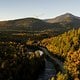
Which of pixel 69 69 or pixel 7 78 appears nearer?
pixel 7 78

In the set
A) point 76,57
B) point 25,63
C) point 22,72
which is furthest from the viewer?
point 76,57

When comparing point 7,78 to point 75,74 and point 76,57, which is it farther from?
point 76,57

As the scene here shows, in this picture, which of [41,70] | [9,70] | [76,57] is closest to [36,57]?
[41,70]

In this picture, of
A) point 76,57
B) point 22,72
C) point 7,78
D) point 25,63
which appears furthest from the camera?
point 76,57

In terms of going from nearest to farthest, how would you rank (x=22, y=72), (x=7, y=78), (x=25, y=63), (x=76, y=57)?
(x=7, y=78)
(x=22, y=72)
(x=25, y=63)
(x=76, y=57)

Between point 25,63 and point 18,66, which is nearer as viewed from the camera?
point 18,66

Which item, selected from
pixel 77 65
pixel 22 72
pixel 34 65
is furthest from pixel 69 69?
pixel 22 72

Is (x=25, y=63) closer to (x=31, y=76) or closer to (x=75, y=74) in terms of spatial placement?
(x=31, y=76)

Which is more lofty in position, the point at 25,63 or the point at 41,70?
the point at 25,63

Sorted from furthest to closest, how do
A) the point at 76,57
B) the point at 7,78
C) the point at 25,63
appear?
the point at 76,57
the point at 25,63
the point at 7,78
